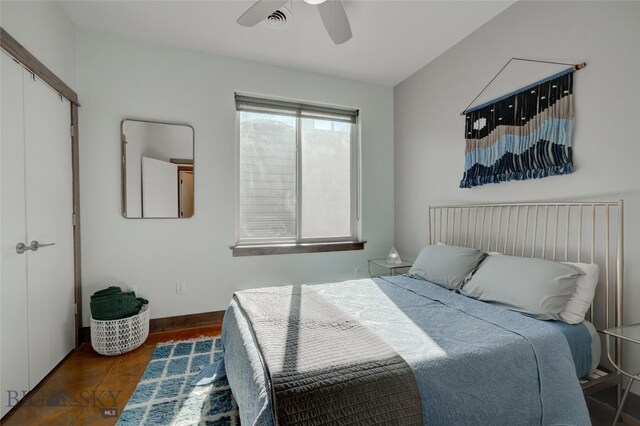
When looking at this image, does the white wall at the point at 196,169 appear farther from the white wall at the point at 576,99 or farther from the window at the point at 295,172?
the white wall at the point at 576,99

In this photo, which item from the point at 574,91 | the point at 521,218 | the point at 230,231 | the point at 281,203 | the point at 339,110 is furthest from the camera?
the point at 339,110

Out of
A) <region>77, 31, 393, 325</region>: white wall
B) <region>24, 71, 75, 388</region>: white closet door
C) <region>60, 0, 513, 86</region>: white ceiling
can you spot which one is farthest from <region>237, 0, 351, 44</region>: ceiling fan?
<region>24, 71, 75, 388</region>: white closet door

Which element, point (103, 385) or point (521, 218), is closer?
point (103, 385)

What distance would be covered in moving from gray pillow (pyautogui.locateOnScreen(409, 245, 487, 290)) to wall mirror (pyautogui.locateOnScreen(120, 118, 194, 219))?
7.27 ft

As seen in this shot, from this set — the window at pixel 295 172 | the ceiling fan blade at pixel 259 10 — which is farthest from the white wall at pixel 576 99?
the ceiling fan blade at pixel 259 10

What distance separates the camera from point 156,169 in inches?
110

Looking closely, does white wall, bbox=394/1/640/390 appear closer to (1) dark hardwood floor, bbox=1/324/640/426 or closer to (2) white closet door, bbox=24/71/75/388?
(1) dark hardwood floor, bbox=1/324/640/426

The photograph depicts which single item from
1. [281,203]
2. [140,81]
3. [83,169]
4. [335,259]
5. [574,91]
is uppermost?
[140,81]

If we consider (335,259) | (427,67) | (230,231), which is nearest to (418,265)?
(335,259)

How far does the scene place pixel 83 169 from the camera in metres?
2.60

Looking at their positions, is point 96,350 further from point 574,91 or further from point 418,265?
point 574,91

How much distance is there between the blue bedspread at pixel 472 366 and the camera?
3.79 feet

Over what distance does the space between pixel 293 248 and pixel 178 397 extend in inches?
69.1

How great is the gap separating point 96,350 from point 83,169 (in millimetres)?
1500
